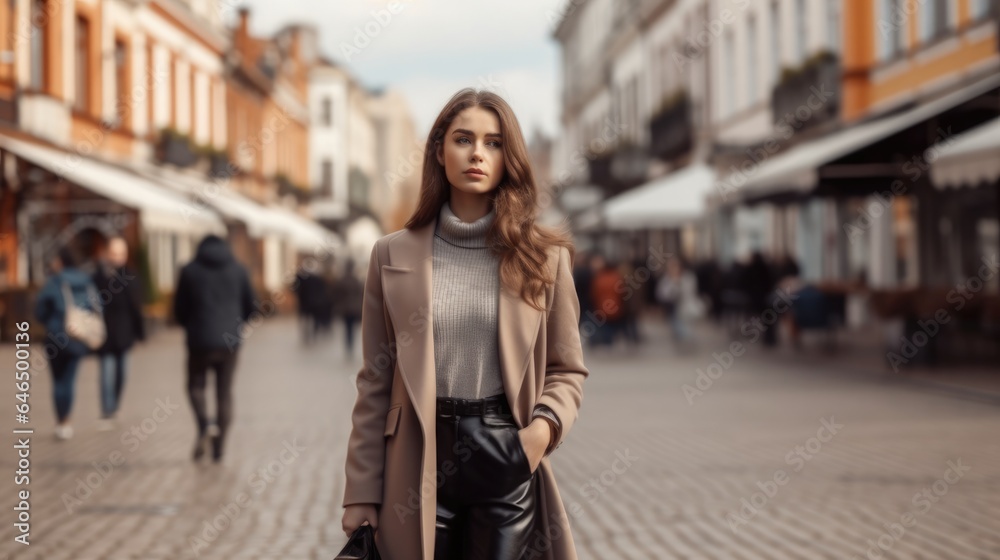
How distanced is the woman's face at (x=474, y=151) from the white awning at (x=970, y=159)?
1172cm

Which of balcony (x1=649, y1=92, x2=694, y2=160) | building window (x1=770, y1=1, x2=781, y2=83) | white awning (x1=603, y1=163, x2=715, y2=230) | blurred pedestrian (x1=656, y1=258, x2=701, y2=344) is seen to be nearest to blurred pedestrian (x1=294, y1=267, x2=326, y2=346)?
white awning (x1=603, y1=163, x2=715, y2=230)

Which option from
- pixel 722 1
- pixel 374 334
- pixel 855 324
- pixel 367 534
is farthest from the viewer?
pixel 722 1

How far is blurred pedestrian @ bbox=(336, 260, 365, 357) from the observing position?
73.3 ft

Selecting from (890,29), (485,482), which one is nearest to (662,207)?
(890,29)

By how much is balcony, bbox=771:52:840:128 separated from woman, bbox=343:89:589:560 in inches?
979

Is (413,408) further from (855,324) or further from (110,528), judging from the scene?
(855,324)

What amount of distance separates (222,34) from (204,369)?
3503 centimetres

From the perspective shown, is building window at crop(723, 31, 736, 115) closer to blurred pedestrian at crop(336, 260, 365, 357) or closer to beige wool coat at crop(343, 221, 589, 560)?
blurred pedestrian at crop(336, 260, 365, 357)

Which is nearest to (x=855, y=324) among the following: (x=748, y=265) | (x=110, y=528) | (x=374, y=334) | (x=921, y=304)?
(x=748, y=265)

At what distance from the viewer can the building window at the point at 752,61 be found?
115 feet

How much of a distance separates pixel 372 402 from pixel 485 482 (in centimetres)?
35

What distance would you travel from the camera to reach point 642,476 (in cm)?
897

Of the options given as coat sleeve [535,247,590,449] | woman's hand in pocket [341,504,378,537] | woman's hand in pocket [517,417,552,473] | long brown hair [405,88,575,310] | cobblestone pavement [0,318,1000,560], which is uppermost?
→ long brown hair [405,88,575,310]

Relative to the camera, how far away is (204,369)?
10.0 meters
